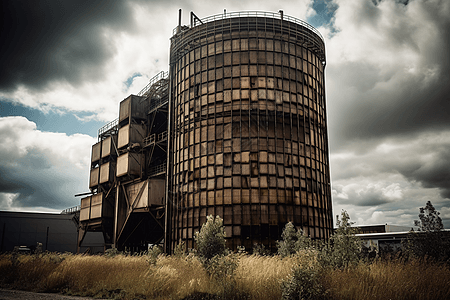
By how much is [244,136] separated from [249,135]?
0.39 meters

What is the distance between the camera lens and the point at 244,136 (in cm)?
2620

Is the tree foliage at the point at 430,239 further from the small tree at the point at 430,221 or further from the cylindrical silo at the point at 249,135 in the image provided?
the cylindrical silo at the point at 249,135

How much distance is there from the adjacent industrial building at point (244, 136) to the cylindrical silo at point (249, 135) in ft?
0.25

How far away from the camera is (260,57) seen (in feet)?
90.0

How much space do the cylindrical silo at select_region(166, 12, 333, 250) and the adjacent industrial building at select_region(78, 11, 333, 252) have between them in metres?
0.08

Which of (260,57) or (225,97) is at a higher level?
(260,57)

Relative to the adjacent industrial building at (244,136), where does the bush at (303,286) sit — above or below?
below

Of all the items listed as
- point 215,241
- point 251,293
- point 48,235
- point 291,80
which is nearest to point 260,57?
point 291,80

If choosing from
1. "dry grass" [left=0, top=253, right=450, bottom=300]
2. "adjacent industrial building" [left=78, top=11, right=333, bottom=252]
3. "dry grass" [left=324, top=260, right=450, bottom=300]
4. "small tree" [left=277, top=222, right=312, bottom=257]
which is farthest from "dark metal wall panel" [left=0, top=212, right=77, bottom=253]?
"dry grass" [left=324, top=260, right=450, bottom=300]

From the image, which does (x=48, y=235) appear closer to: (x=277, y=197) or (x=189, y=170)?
(x=189, y=170)

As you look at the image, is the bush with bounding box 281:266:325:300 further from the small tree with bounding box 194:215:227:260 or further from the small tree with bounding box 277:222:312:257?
the small tree with bounding box 277:222:312:257

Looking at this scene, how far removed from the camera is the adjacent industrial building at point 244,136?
25.3 m

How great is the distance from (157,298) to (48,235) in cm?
5690

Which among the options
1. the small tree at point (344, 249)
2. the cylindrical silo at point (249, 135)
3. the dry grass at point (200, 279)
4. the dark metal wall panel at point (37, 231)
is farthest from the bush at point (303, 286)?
the dark metal wall panel at point (37, 231)
